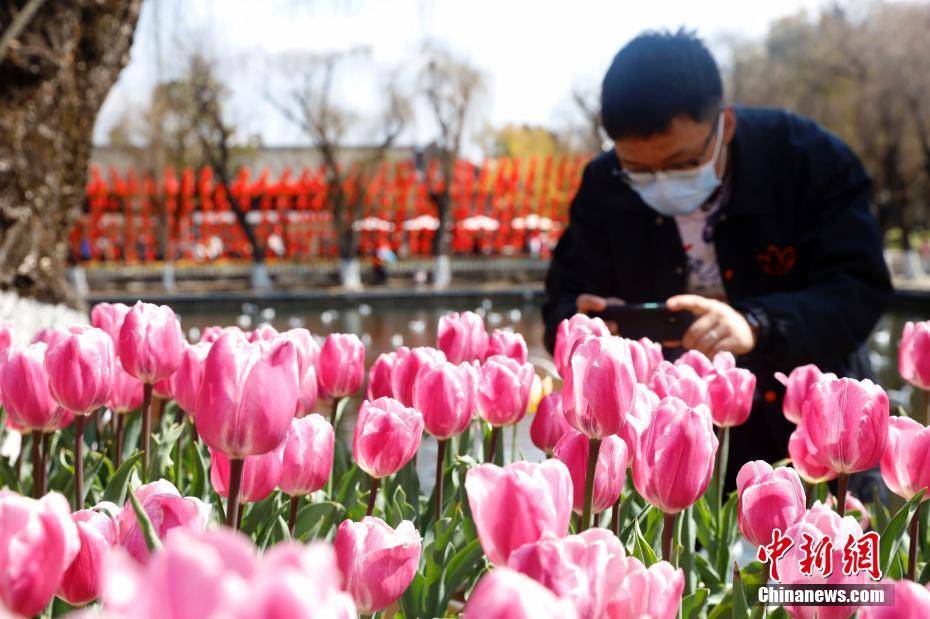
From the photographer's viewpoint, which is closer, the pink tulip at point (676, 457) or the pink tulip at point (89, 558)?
the pink tulip at point (89, 558)

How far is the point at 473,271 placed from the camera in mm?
32375

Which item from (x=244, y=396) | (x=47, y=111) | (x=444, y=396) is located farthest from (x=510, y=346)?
(x=47, y=111)

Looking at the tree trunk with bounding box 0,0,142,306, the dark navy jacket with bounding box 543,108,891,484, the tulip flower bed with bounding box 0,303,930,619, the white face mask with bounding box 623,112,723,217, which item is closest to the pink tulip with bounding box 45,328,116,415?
the tulip flower bed with bounding box 0,303,930,619

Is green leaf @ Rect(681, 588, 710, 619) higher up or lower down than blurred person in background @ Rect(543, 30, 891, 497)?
lower down

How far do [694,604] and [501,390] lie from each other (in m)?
0.44

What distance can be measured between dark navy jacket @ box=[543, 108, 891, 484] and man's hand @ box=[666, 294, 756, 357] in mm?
203

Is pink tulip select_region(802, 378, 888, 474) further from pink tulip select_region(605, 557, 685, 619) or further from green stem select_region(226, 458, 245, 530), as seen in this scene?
green stem select_region(226, 458, 245, 530)

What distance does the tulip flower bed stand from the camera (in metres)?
0.61

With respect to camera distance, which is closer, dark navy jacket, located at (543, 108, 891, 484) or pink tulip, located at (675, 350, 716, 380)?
pink tulip, located at (675, 350, 716, 380)

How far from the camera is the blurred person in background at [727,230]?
2.34 metres

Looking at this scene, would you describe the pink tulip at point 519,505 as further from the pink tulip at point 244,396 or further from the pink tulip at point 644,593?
the pink tulip at point 244,396

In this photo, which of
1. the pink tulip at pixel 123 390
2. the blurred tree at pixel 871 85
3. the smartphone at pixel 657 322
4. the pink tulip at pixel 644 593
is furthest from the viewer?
the blurred tree at pixel 871 85

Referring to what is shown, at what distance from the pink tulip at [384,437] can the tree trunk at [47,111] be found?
334cm

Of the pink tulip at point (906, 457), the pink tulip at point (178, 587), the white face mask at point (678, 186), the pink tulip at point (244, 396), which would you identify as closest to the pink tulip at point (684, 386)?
the pink tulip at point (906, 457)
